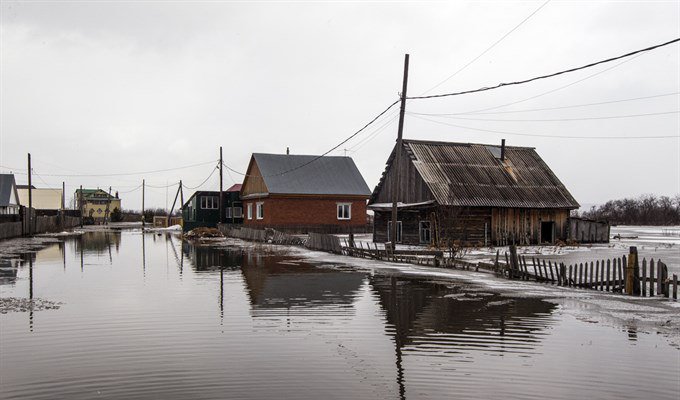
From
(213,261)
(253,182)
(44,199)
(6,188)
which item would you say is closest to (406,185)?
(213,261)

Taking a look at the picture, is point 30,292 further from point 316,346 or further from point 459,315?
point 459,315

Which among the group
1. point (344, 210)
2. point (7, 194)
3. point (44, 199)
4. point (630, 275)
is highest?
point (44, 199)

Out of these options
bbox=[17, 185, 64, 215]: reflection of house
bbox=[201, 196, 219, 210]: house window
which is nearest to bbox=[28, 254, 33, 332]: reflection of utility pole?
bbox=[201, 196, 219, 210]: house window

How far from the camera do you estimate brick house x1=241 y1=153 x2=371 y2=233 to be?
58375mm

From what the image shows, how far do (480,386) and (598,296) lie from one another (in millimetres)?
10002

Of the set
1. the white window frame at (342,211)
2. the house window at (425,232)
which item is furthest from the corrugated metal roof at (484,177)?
the white window frame at (342,211)

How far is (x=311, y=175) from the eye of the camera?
62.8m

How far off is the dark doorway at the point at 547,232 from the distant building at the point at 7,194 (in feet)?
190

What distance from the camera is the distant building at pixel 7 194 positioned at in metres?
70.4

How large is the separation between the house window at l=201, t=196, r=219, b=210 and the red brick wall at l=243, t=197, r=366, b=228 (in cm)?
1145

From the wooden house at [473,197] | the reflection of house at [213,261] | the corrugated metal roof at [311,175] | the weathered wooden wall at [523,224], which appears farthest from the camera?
the corrugated metal roof at [311,175]

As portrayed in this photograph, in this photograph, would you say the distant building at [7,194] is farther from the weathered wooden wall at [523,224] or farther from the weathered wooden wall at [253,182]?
the weathered wooden wall at [523,224]

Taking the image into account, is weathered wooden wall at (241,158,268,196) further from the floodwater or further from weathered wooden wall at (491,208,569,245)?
the floodwater

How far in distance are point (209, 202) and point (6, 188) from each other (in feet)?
79.7
